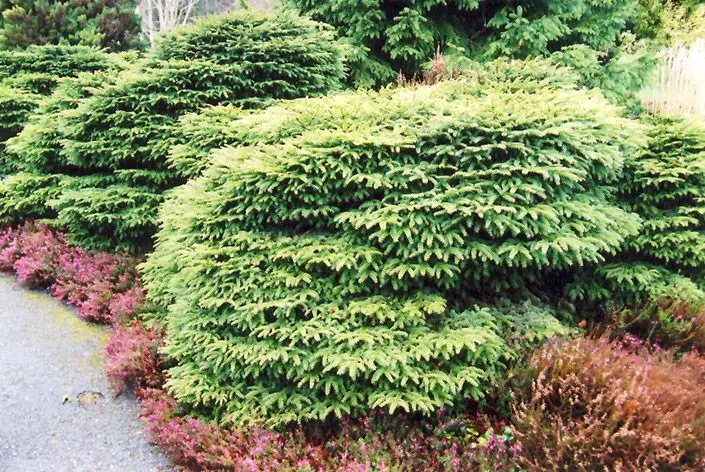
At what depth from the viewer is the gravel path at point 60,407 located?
342 cm

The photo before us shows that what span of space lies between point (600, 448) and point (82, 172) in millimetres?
6494

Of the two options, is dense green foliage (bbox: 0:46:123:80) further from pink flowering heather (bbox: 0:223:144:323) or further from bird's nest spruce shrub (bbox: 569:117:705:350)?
bird's nest spruce shrub (bbox: 569:117:705:350)

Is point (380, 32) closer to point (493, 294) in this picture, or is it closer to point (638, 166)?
point (638, 166)

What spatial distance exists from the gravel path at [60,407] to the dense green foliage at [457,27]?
4.74 meters

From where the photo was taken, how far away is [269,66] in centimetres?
559

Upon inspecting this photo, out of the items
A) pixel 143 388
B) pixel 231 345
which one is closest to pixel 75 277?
pixel 143 388

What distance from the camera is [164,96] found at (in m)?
5.46

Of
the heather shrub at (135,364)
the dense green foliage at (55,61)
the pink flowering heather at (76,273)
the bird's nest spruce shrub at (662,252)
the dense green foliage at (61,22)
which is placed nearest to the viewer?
the bird's nest spruce shrub at (662,252)

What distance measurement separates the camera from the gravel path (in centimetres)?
342

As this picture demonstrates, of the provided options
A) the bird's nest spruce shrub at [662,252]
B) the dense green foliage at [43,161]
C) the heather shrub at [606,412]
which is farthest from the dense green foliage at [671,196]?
the dense green foliage at [43,161]

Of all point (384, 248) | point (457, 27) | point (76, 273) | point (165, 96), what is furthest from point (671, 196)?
point (76, 273)

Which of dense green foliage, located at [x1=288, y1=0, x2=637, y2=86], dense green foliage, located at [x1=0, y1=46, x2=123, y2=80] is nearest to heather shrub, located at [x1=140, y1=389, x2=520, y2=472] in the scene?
dense green foliage, located at [x1=288, y1=0, x2=637, y2=86]

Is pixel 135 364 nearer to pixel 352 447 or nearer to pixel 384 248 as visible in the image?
pixel 352 447

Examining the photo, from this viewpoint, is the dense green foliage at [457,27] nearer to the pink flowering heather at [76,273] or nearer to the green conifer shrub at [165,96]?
the green conifer shrub at [165,96]
